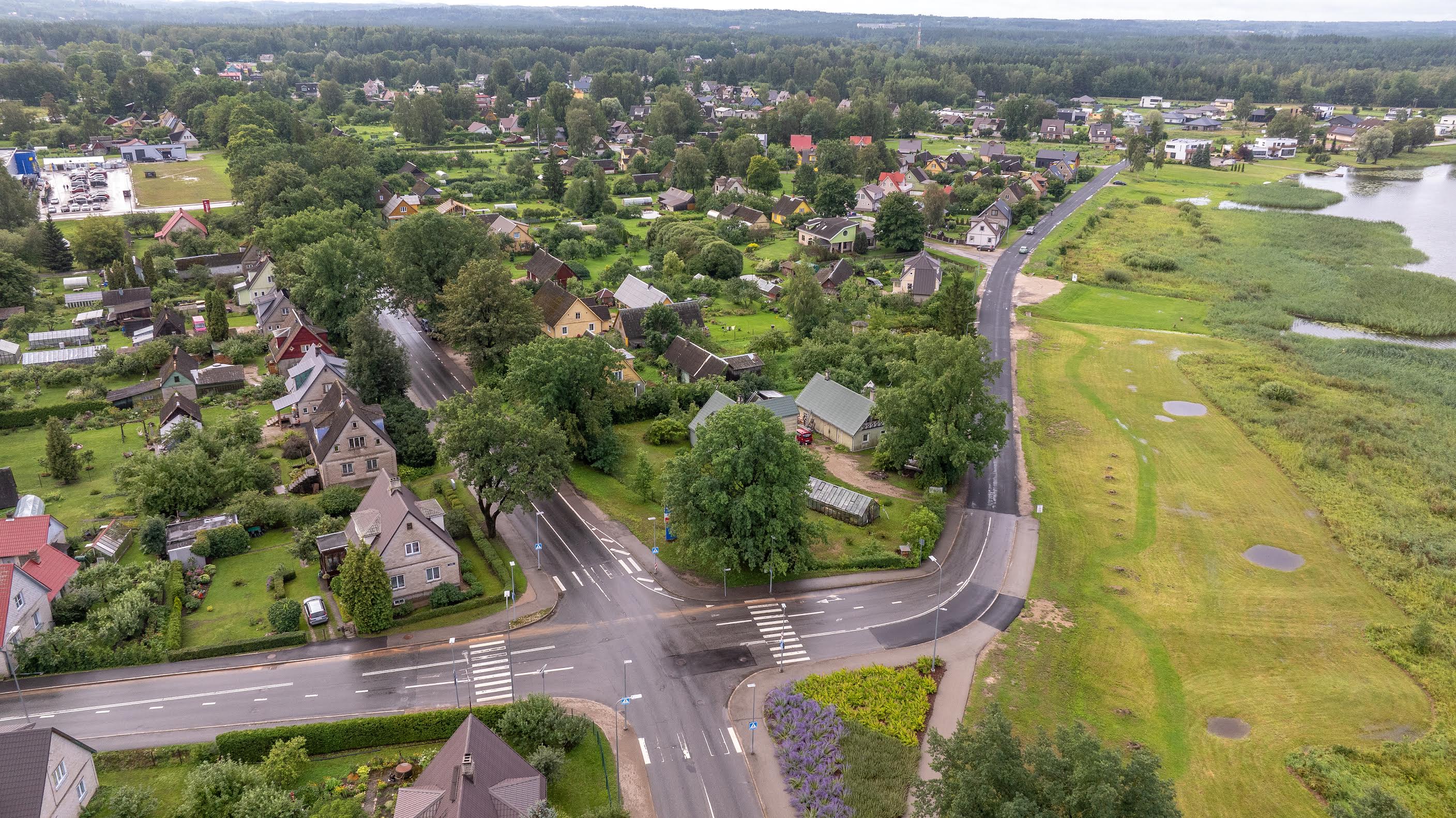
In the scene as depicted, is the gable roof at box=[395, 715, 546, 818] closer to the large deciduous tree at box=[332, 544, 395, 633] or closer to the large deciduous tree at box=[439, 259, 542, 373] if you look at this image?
the large deciduous tree at box=[332, 544, 395, 633]

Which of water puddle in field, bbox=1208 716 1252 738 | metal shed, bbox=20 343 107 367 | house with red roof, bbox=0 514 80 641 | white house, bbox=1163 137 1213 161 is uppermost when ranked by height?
white house, bbox=1163 137 1213 161

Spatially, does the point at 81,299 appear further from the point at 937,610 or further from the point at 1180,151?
the point at 1180,151

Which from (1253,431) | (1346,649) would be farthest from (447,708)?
(1253,431)

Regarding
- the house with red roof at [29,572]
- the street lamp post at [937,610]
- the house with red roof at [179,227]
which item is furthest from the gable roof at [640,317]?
the house with red roof at [179,227]

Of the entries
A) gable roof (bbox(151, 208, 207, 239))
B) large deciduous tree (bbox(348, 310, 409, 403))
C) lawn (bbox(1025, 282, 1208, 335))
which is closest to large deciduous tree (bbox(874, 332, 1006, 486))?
large deciduous tree (bbox(348, 310, 409, 403))

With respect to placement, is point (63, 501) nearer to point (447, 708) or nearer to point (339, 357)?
point (339, 357)
